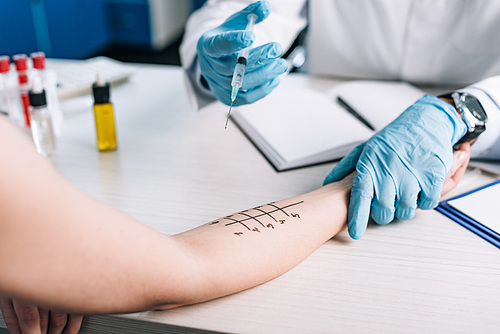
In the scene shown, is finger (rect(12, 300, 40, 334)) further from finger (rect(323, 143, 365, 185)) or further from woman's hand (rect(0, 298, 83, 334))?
finger (rect(323, 143, 365, 185))

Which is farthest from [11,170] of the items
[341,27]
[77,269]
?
[341,27]

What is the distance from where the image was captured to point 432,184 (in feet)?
2.30

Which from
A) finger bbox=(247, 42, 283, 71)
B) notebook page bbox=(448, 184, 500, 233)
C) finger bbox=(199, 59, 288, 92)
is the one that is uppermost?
finger bbox=(247, 42, 283, 71)

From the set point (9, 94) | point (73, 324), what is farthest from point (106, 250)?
point (9, 94)

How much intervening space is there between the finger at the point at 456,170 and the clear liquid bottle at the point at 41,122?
885 mm

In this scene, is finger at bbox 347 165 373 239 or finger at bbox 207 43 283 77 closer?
finger at bbox 347 165 373 239

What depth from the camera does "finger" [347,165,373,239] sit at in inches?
25.8

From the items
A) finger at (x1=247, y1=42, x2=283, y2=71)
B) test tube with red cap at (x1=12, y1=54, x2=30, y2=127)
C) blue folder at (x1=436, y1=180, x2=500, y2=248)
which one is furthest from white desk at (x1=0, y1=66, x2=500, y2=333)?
finger at (x1=247, y1=42, x2=283, y2=71)

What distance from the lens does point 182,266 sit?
515 mm

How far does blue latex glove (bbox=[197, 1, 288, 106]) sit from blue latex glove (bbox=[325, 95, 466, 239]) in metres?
0.27

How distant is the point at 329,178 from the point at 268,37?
2.15ft

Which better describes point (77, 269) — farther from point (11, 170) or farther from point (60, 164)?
point (60, 164)

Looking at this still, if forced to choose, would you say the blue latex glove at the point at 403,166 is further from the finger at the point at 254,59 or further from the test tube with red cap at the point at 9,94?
the test tube with red cap at the point at 9,94

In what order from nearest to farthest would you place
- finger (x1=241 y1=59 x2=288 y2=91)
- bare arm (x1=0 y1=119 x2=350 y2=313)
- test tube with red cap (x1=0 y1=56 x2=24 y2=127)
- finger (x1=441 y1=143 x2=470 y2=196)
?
bare arm (x1=0 y1=119 x2=350 y2=313) < finger (x1=441 y1=143 x2=470 y2=196) < finger (x1=241 y1=59 x2=288 y2=91) < test tube with red cap (x1=0 y1=56 x2=24 y2=127)
